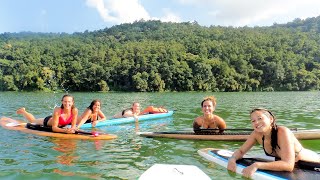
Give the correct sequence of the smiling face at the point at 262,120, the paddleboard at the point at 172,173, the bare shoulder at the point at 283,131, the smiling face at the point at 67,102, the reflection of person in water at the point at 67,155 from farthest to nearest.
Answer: the smiling face at the point at 67,102 → the reflection of person in water at the point at 67,155 → the smiling face at the point at 262,120 → the bare shoulder at the point at 283,131 → the paddleboard at the point at 172,173

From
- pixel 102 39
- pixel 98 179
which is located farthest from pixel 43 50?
pixel 98 179

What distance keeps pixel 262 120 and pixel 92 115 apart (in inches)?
365

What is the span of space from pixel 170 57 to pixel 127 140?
293 ft

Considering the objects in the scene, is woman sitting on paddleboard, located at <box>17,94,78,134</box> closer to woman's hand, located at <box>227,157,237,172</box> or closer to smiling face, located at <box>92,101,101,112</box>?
smiling face, located at <box>92,101,101,112</box>

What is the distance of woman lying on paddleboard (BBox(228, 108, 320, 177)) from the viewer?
586 cm

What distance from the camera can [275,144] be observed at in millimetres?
6125

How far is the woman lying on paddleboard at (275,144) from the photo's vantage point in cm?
586

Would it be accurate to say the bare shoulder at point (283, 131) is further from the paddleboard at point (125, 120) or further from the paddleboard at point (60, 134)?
the paddleboard at point (125, 120)

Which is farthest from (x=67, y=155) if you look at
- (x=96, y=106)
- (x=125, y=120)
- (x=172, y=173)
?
(x=125, y=120)

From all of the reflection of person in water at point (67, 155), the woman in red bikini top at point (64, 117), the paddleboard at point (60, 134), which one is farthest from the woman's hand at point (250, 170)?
the woman in red bikini top at point (64, 117)

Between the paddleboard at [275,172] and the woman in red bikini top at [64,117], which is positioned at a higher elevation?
the woman in red bikini top at [64,117]

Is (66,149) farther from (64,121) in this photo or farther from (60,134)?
(64,121)

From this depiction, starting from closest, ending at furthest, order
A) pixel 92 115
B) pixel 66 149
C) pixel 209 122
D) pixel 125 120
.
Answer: pixel 66 149, pixel 209 122, pixel 92 115, pixel 125 120

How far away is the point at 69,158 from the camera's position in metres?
8.66
